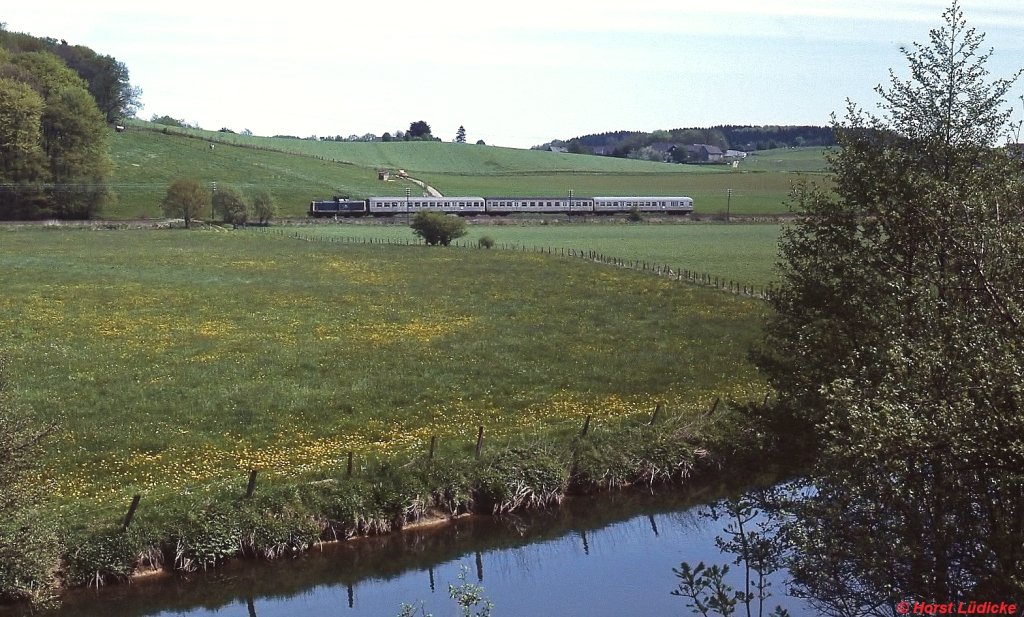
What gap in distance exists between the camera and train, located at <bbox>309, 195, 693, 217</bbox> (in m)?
119

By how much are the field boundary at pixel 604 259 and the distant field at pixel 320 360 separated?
2.43 meters

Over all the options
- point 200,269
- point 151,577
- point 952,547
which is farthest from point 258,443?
point 200,269

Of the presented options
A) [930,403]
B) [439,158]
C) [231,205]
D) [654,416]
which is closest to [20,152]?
[231,205]

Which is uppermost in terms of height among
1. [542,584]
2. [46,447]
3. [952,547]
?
[952,547]

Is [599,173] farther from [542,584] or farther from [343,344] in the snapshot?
[542,584]

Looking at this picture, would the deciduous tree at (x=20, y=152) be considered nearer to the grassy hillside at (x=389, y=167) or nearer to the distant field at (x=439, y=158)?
the grassy hillside at (x=389, y=167)

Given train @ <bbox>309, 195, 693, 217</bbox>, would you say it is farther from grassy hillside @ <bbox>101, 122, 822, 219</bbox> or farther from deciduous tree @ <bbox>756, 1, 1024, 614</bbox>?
deciduous tree @ <bbox>756, 1, 1024, 614</bbox>

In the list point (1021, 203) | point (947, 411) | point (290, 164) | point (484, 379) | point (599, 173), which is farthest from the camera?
point (599, 173)

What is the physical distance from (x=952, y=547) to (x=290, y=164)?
149715 mm

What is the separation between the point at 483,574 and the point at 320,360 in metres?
15.4

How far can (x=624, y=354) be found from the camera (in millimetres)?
36469

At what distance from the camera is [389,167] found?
17100 centimetres

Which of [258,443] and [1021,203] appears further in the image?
[258,443]

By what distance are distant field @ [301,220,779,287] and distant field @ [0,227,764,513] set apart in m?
9.25
